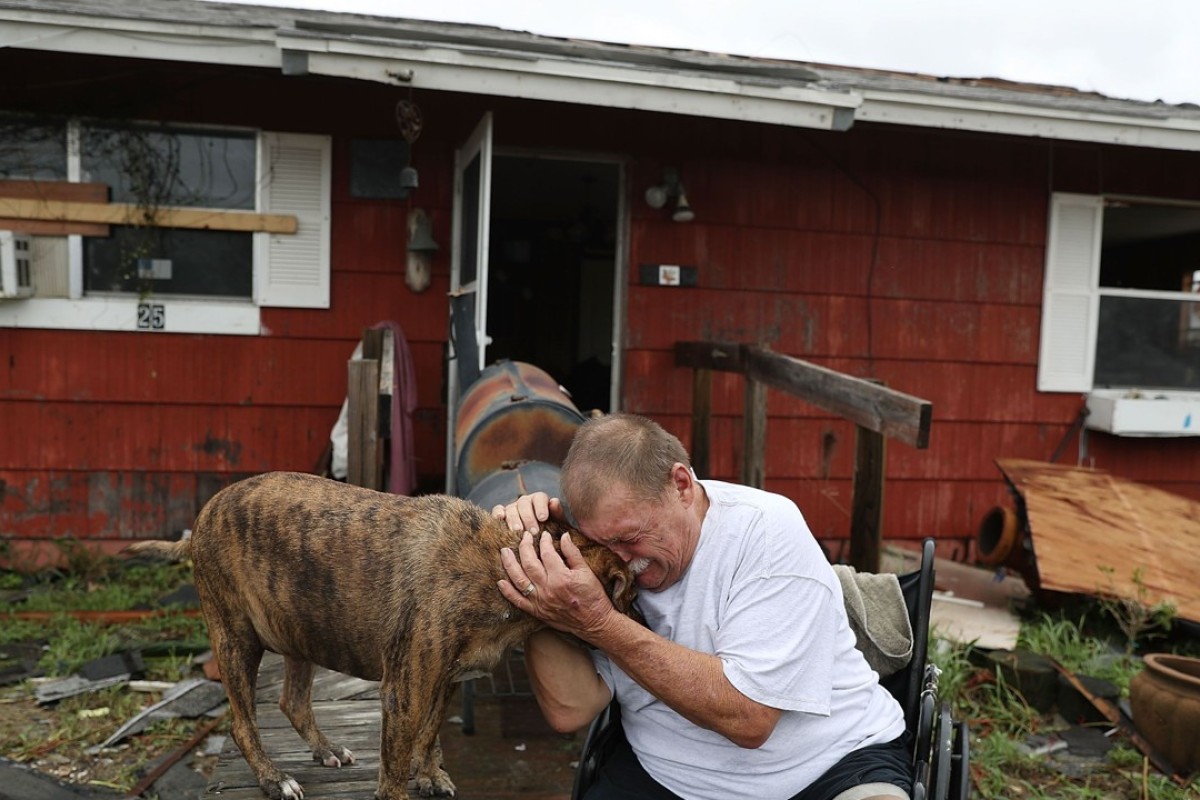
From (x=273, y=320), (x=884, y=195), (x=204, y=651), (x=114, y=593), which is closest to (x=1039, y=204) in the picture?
(x=884, y=195)

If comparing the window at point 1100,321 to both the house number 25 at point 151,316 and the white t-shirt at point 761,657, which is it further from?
the house number 25 at point 151,316

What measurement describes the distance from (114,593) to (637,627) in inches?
177

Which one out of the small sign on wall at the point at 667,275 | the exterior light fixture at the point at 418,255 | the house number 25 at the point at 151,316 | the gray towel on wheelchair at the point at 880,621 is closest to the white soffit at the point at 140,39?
the exterior light fixture at the point at 418,255

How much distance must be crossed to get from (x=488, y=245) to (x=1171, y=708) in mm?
4187

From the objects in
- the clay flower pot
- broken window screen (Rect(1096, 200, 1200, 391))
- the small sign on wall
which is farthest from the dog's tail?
broken window screen (Rect(1096, 200, 1200, 391))

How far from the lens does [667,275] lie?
250 inches

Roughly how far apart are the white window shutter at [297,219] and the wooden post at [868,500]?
11.3 feet

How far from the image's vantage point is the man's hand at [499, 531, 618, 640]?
1.85 meters

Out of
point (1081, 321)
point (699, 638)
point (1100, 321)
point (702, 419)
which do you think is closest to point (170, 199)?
point (702, 419)

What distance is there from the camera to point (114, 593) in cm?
537

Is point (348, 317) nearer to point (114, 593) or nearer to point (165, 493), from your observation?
point (165, 493)

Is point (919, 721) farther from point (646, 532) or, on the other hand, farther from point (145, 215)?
point (145, 215)

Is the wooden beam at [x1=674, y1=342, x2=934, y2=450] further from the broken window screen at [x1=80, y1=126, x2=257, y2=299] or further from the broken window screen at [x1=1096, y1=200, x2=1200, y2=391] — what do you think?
the broken window screen at [x1=1096, y1=200, x2=1200, y2=391]

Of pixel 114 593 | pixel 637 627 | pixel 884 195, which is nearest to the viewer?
pixel 637 627
